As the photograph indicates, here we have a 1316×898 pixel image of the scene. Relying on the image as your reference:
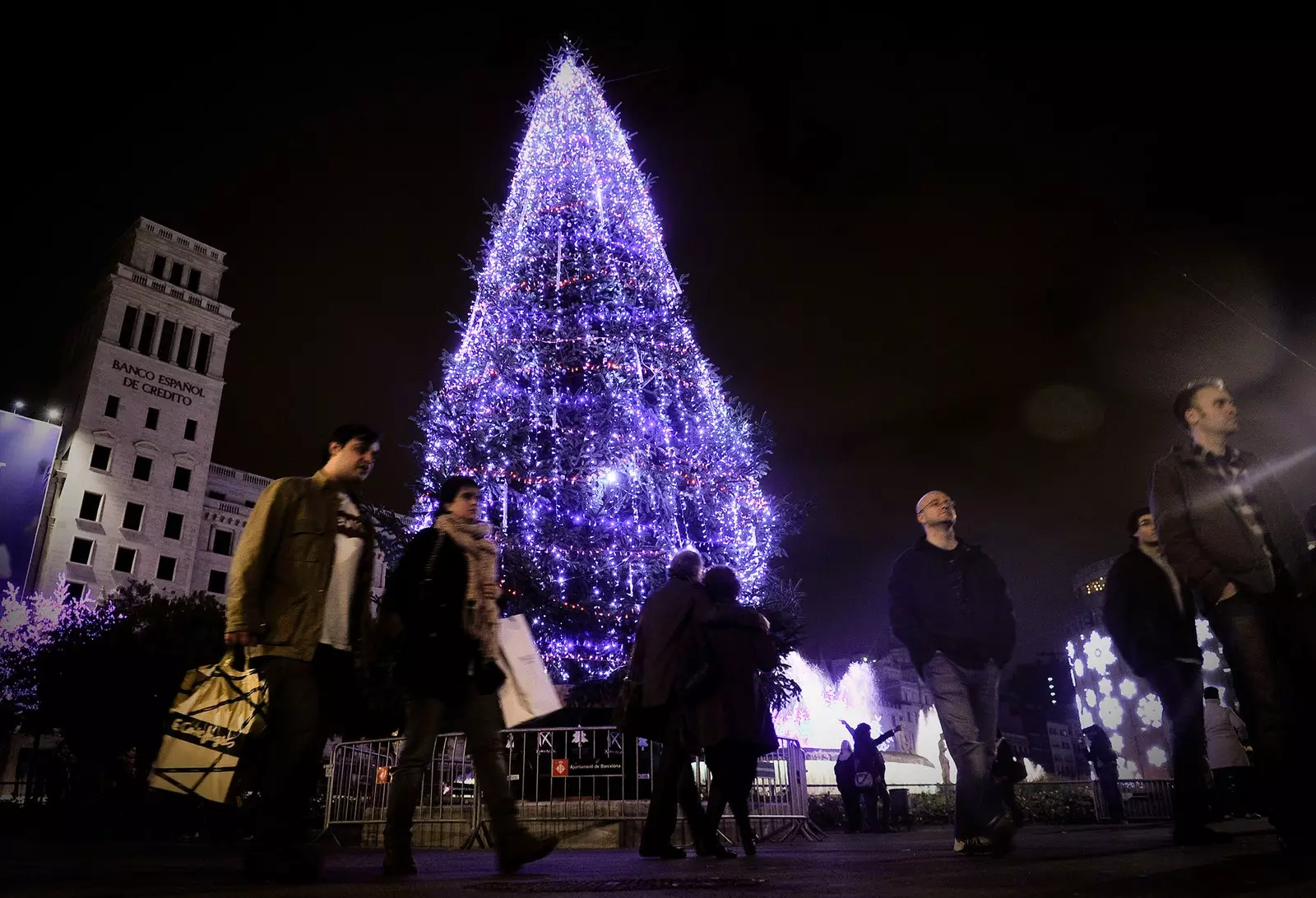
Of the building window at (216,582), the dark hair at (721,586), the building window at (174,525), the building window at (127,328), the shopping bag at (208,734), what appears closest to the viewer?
the shopping bag at (208,734)

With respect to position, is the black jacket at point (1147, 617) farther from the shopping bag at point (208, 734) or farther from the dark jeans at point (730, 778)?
the shopping bag at point (208, 734)

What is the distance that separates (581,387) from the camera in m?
14.8

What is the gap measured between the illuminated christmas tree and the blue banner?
31694 mm

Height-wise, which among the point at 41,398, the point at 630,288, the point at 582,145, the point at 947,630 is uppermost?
the point at 41,398

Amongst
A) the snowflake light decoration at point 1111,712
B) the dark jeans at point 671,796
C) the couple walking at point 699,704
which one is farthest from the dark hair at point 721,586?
the snowflake light decoration at point 1111,712

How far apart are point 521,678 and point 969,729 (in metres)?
2.46

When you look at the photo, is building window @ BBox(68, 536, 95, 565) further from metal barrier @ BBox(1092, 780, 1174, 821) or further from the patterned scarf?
the patterned scarf

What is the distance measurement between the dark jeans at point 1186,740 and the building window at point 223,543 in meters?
59.6

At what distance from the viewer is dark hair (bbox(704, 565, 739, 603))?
612 centimetres

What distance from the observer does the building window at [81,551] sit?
4856cm

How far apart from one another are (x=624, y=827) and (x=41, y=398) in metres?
61.0

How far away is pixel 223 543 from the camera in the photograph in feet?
185

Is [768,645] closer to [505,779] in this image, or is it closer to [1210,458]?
[505,779]

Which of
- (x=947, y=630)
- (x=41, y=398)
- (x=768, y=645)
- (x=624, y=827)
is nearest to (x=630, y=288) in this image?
(x=624, y=827)
